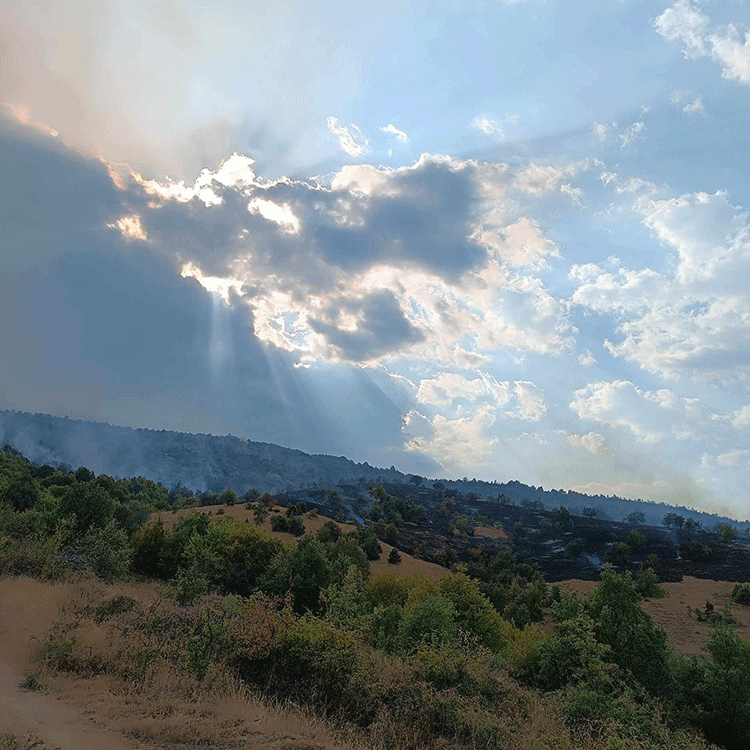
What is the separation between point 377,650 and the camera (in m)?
18.6

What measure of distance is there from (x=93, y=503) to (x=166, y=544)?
28.9 ft

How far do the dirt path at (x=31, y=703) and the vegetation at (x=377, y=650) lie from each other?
0.82 m

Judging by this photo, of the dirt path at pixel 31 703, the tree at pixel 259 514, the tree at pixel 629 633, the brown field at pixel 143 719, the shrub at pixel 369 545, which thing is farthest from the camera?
the tree at pixel 259 514

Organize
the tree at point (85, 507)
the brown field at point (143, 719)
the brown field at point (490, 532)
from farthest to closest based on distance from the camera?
1. the brown field at point (490, 532)
2. the tree at point (85, 507)
3. the brown field at point (143, 719)

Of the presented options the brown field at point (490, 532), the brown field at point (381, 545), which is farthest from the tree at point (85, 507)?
Result: the brown field at point (490, 532)

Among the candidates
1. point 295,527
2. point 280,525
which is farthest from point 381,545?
point 280,525

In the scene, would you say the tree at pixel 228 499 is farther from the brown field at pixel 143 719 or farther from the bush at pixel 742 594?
the brown field at pixel 143 719

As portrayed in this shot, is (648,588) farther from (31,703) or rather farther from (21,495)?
(21,495)

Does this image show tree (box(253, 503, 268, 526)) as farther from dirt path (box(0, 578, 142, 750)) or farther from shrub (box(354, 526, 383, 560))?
dirt path (box(0, 578, 142, 750))

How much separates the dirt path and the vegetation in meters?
0.82

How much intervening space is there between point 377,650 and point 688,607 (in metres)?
65.0

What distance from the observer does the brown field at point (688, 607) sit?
52.8 m

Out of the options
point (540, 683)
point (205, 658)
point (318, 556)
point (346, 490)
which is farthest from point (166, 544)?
point (346, 490)

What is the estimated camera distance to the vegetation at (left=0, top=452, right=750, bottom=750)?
39.8 ft
